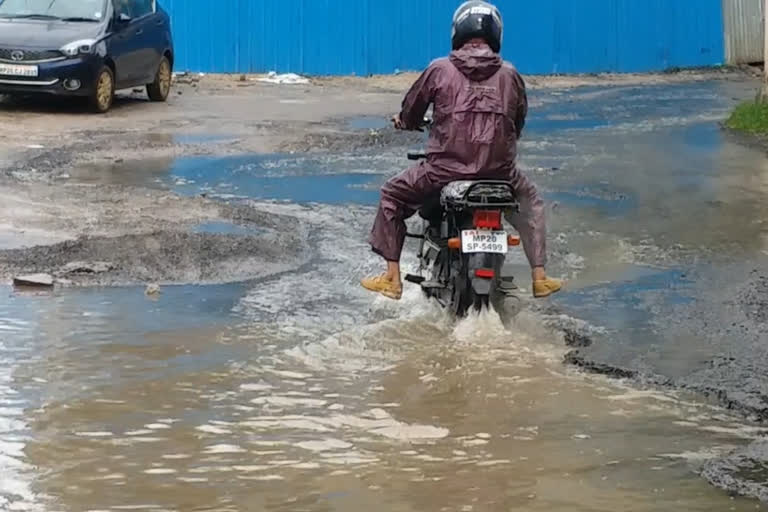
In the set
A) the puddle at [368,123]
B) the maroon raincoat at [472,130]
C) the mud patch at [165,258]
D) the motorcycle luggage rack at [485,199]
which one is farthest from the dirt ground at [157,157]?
the motorcycle luggage rack at [485,199]

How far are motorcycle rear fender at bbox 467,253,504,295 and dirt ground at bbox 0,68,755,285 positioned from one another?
6.88 feet

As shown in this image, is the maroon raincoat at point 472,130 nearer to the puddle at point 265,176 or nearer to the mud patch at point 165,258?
the mud patch at point 165,258

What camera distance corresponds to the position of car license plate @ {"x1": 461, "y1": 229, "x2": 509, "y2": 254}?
22.3 feet

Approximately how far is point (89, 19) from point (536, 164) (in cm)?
691

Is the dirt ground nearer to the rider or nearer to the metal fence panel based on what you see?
the rider

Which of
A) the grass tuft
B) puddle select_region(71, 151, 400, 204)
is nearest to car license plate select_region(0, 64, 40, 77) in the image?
puddle select_region(71, 151, 400, 204)

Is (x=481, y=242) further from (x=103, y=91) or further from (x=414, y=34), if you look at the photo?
(x=414, y=34)

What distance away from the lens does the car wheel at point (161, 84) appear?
19.8 meters

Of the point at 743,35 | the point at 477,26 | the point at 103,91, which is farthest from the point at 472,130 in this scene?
the point at 743,35

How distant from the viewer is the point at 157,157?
45.9 ft

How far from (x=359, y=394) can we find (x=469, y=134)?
163 centimetres

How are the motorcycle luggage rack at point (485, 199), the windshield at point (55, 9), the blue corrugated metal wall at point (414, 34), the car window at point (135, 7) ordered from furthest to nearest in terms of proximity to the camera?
the blue corrugated metal wall at point (414, 34) < the car window at point (135, 7) < the windshield at point (55, 9) < the motorcycle luggage rack at point (485, 199)

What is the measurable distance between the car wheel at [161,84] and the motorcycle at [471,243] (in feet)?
42.7

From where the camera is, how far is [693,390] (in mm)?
6137
